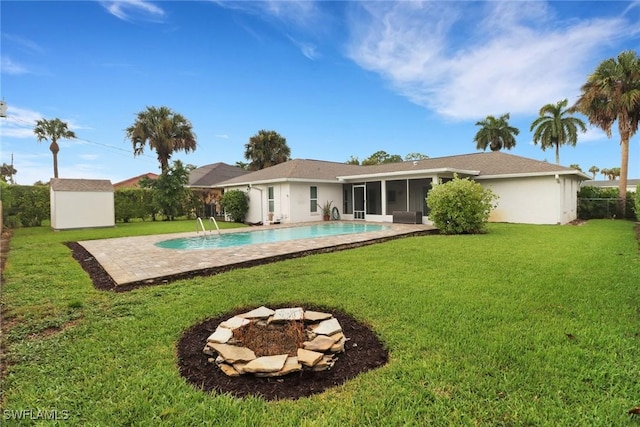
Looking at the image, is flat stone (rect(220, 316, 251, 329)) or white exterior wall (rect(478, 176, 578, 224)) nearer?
flat stone (rect(220, 316, 251, 329))

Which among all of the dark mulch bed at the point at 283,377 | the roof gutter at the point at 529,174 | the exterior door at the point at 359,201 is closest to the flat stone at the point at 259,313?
the dark mulch bed at the point at 283,377

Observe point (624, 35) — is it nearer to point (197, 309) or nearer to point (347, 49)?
point (347, 49)

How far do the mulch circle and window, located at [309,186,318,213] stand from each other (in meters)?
16.7

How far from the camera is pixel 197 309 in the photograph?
4.58 m

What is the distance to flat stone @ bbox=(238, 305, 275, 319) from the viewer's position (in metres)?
4.07

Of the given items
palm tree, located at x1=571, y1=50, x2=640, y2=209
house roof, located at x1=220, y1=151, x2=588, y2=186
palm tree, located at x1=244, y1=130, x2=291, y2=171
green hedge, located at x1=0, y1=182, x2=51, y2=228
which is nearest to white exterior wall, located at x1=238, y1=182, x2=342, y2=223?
house roof, located at x1=220, y1=151, x2=588, y2=186

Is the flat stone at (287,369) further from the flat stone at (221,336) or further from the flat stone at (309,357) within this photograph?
the flat stone at (221,336)

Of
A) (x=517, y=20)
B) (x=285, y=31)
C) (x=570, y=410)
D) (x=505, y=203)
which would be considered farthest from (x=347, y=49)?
(x=570, y=410)

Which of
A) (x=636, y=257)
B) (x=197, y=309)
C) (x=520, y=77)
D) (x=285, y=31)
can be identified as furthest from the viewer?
(x=520, y=77)

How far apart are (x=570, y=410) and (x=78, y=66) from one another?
1943cm

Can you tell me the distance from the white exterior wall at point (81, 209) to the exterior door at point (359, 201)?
46.5 feet

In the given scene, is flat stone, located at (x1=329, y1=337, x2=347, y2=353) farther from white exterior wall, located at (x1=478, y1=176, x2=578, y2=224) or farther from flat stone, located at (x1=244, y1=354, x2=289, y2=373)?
white exterior wall, located at (x1=478, y1=176, x2=578, y2=224)

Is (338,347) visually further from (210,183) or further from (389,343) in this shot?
(210,183)

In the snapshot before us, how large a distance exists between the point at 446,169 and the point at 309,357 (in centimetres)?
1484
